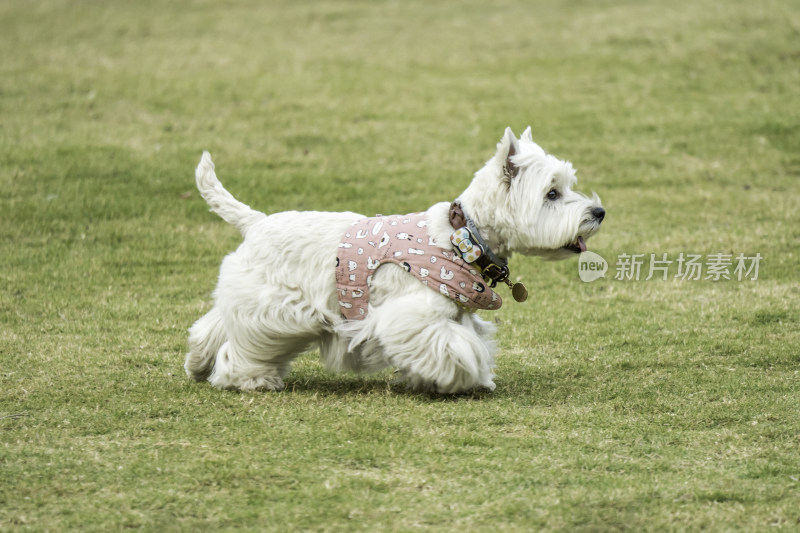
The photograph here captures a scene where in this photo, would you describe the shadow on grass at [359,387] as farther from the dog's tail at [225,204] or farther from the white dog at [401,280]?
the dog's tail at [225,204]

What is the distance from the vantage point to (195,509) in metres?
4.53

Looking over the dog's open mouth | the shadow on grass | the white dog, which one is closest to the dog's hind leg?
the white dog

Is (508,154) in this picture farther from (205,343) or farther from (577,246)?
(205,343)

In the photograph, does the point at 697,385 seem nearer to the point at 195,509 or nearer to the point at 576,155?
the point at 195,509

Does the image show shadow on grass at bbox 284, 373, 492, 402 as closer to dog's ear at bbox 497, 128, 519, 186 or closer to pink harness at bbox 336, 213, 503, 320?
pink harness at bbox 336, 213, 503, 320

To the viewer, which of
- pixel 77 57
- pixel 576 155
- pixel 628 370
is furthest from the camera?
pixel 77 57

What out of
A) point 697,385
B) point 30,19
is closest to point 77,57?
point 30,19

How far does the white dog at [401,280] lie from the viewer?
19.9 ft

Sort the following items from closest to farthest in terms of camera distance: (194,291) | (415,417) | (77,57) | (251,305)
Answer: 1. (415,417)
2. (251,305)
3. (194,291)
4. (77,57)

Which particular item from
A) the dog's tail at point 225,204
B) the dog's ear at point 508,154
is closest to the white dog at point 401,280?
the dog's ear at point 508,154

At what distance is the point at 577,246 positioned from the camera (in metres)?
6.22

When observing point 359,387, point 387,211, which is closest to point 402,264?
point 359,387

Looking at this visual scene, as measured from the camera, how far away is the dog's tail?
6.76 m

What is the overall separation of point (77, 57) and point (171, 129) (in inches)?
191
